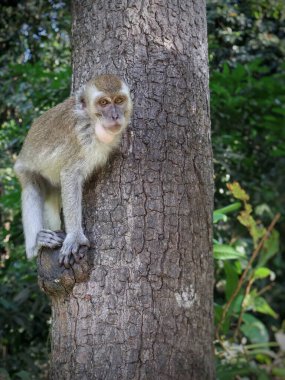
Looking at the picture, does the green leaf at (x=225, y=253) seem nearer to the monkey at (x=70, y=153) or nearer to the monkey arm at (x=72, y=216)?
the monkey at (x=70, y=153)

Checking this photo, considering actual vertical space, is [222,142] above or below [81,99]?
below

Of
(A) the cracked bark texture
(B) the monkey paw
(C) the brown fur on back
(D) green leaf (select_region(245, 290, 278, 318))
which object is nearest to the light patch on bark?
(A) the cracked bark texture

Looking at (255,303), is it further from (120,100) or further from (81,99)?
(81,99)

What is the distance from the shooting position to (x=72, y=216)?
11.8 feet

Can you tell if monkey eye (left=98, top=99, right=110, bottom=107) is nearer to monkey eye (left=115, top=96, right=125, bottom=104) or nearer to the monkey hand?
monkey eye (left=115, top=96, right=125, bottom=104)

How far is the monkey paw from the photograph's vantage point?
3.69 m

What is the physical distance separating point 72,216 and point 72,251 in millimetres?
344

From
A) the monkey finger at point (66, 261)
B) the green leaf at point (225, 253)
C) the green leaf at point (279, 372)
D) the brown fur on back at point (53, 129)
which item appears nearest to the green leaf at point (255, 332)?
the green leaf at point (225, 253)

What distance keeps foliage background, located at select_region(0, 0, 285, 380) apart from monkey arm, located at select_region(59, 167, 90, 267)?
53.5 inches

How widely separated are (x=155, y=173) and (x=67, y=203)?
709 millimetres

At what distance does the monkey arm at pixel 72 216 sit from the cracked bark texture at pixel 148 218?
0.06 metres

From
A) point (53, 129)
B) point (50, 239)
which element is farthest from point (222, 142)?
point (50, 239)

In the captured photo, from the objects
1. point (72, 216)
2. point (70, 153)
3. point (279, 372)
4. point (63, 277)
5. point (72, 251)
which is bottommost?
point (63, 277)

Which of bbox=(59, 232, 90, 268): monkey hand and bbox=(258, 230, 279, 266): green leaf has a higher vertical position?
bbox=(59, 232, 90, 268): monkey hand
